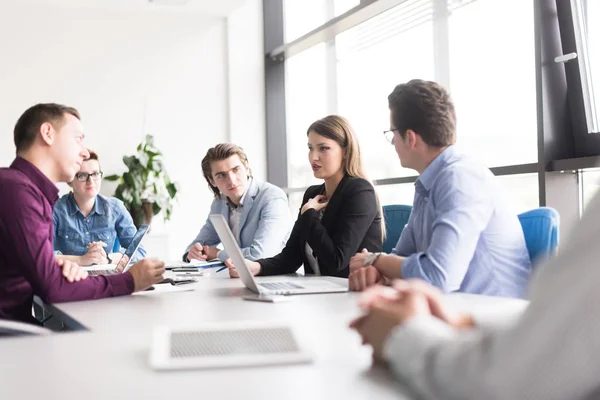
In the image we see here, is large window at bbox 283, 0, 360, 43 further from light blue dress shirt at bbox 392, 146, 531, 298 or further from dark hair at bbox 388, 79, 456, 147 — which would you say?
light blue dress shirt at bbox 392, 146, 531, 298

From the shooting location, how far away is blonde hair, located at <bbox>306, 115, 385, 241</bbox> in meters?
3.11

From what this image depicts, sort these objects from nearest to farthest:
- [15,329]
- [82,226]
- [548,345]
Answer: [548,345], [15,329], [82,226]

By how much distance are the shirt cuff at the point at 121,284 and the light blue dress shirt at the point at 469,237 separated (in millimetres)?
898

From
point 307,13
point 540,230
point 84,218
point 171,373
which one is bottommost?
point 171,373

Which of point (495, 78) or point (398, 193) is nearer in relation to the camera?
point (495, 78)

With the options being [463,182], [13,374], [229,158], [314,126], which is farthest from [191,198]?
[13,374]

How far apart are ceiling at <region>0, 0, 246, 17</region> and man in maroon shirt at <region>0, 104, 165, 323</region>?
4.18 m

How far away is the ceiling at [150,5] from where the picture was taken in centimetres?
618

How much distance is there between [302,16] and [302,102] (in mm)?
884

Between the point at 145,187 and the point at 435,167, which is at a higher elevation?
the point at 145,187

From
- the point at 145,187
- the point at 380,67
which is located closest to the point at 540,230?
the point at 380,67

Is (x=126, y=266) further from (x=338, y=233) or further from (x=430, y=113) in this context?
(x=430, y=113)

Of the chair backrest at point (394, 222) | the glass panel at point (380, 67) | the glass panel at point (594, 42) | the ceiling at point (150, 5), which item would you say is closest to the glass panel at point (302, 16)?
the glass panel at point (380, 67)

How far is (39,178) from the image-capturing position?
221cm
